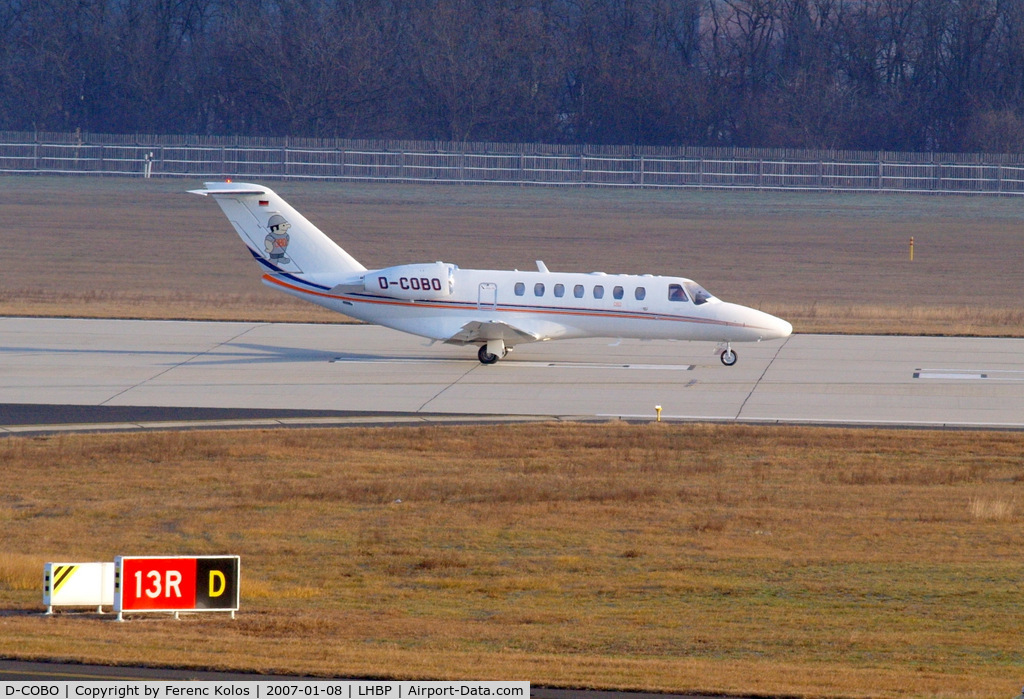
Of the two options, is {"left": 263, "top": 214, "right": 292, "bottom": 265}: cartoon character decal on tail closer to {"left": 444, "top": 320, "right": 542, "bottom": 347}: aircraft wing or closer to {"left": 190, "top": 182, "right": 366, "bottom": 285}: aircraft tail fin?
{"left": 190, "top": 182, "right": 366, "bottom": 285}: aircraft tail fin

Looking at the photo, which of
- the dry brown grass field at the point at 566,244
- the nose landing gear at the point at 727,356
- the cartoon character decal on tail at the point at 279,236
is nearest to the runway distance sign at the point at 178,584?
the cartoon character decal on tail at the point at 279,236

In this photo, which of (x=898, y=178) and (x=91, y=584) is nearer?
(x=91, y=584)

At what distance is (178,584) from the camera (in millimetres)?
14828

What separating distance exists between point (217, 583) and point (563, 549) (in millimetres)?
6603

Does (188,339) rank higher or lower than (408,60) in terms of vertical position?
lower

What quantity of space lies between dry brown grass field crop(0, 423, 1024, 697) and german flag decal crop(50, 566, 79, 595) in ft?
1.25

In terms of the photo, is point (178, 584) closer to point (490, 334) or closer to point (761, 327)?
point (490, 334)

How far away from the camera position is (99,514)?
22000 millimetres

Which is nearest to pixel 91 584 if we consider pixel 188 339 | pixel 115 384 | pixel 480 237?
pixel 115 384

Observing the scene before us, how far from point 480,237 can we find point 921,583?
5299cm

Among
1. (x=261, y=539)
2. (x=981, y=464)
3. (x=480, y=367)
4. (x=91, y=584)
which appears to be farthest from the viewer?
(x=480, y=367)

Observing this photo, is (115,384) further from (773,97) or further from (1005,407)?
(773,97)

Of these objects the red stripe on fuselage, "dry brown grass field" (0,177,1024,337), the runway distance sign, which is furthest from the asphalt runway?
the runway distance sign

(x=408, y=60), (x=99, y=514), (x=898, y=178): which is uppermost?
(x=408, y=60)
